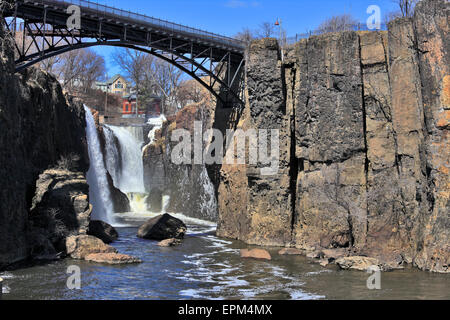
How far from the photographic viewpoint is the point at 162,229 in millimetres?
27438

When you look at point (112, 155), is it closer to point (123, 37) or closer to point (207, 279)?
point (123, 37)

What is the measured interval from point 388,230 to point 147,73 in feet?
186

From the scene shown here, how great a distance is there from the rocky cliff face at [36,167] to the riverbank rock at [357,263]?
12.0 m

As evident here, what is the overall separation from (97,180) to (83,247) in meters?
16.4

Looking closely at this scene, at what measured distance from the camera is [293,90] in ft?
83.3

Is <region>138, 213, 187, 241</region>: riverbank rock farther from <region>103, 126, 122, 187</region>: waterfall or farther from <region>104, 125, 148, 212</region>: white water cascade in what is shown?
<region>103, 126, 122, 187</region>: waterfall

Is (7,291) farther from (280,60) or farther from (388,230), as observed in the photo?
(280,60)

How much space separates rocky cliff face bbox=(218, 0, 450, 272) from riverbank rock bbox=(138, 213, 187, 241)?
3369mm

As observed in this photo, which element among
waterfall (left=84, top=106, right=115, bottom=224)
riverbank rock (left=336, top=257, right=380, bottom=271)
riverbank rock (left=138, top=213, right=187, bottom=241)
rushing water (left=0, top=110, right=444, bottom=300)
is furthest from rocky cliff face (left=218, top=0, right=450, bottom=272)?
waterfall (left=84, top=106, right=115, bottom=224)

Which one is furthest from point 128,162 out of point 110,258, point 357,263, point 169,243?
point 357,263

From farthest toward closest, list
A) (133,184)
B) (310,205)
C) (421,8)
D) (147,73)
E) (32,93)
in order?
1. (147,73)
2. (133,184)
3. (32,93)
4. (310,205)
5. (421,8)

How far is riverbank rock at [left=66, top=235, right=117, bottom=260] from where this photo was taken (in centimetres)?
2109

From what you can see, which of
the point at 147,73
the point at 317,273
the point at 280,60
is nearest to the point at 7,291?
the point at 317,273

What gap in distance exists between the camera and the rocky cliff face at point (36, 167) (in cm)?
1939
